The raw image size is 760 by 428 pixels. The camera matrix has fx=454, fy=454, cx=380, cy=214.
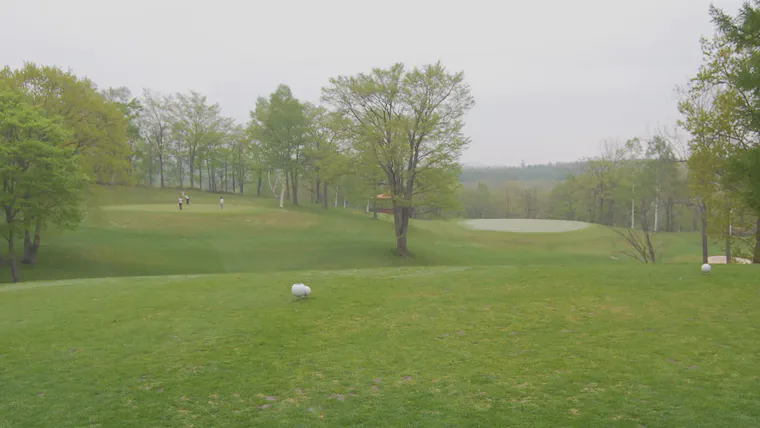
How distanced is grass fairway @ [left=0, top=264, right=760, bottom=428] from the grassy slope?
14935 millimetres

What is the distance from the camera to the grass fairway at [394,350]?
7.91m

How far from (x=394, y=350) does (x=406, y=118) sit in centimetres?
2690

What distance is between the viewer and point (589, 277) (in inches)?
709

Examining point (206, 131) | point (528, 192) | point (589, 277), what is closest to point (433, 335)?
point (589, 277)

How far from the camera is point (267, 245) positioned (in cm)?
3788

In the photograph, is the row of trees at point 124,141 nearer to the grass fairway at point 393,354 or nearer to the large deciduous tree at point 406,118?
the large deciduous tree at point 406,118

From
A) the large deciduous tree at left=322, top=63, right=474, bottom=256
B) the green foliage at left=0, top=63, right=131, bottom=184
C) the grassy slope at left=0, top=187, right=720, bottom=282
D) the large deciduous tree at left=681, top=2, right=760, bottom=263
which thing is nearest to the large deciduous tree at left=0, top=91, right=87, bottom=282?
the grassy slope at left=0, top=187, right=720, bottom=282

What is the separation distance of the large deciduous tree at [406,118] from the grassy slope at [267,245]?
7558 mm

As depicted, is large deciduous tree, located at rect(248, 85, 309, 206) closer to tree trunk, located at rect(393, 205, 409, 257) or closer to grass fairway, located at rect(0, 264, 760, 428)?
tree trunk, located at rect(393, 205, 409, 257)

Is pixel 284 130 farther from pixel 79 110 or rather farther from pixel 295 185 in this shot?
pixel 79 110

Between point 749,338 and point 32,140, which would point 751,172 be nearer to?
point 749,338

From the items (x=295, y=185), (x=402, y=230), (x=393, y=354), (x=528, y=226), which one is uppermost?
(x=295, y=185)

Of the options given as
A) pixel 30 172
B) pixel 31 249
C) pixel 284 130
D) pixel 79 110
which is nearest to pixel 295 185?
pixel 284 130

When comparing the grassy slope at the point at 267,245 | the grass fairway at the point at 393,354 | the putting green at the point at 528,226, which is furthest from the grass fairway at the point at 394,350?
the putting green at the point at 528,226
